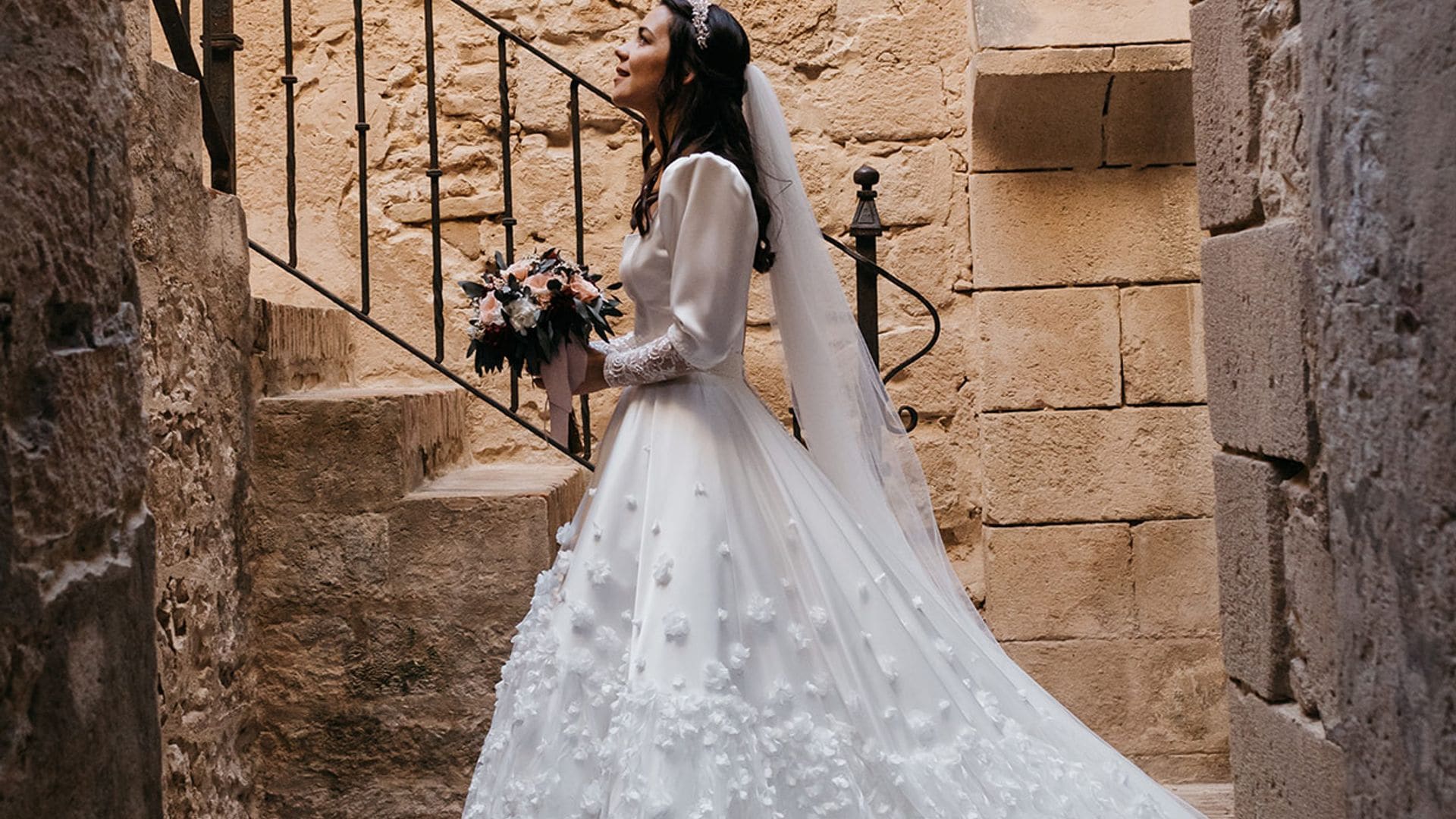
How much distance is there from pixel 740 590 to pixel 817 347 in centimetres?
63

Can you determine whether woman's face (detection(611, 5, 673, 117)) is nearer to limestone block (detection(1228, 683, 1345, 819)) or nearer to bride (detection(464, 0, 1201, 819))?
bride (detection(464, 0, 1201, 819))

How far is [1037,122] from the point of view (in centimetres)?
473

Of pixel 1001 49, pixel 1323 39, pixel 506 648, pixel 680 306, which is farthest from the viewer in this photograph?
pixel 1001 49

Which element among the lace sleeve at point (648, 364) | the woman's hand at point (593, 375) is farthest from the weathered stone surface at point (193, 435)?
the lace sleeve at point (648, 364)

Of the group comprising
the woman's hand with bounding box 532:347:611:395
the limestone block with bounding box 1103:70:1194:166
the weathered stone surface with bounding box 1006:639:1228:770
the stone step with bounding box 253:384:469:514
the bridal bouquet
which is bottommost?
the weathered stone surface with bounding box 1006:639:1228:770

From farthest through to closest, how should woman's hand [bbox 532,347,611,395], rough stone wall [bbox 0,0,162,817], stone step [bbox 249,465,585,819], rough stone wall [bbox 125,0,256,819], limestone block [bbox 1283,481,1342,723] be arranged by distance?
1. stone step [bbox 249,465,585,819]
2. rough stone wall [bbox 125,0,256,819]
3. woman's hand [bbox 532,347,611,395]
4. limestone block [bbox 1283,481,1342,723]
5. rough stone wall [bbox 0,0,162,817]

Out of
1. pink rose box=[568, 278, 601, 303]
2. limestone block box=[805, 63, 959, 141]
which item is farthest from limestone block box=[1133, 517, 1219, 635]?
pink rose box=[568, 278, 601, 303]

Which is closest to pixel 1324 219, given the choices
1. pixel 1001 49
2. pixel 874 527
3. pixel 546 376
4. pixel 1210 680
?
pixel 874 527

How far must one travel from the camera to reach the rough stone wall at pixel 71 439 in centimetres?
115

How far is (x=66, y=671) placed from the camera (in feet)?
3.97

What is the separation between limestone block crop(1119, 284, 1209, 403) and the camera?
481 centimetres

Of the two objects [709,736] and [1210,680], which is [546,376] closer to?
[709,736]

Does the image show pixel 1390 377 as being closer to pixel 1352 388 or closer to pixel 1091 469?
pixel 1352 388

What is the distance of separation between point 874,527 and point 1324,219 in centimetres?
140
